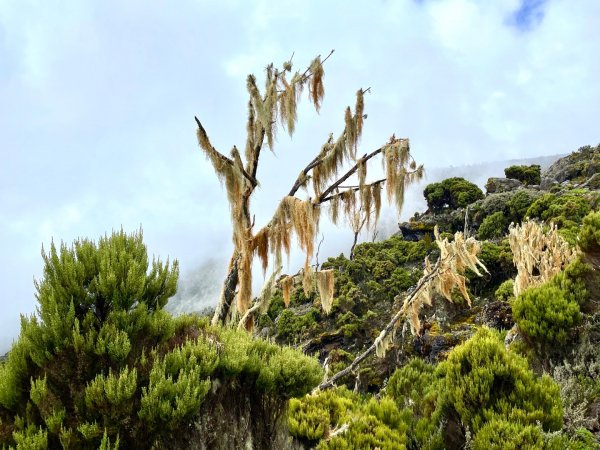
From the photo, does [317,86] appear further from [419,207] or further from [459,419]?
[419,207]

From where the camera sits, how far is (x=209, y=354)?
416cm

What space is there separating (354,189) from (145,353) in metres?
5.95

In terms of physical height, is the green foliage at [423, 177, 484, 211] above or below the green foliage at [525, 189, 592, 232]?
above

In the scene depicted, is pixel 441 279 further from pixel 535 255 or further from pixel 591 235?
pixel 535 255

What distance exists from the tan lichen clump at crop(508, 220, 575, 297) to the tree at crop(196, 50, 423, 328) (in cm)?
447

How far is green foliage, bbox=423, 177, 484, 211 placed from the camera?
3800 cm

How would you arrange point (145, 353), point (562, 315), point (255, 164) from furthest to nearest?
point (255, 164) < point (562, 315) < point (145, 353)

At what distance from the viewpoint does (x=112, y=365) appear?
12.7 feet

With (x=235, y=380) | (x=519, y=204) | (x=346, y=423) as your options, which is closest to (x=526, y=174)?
(x=519, y=204)

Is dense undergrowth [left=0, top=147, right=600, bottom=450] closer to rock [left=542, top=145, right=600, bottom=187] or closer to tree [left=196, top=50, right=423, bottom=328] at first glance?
tree [left=196, top=50, right=423, bottom=328]

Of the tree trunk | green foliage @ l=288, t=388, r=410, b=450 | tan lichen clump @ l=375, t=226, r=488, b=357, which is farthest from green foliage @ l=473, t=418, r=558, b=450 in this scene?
the tree trunk

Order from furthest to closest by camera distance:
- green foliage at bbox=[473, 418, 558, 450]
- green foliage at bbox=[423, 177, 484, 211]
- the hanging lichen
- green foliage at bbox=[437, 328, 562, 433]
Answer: green foliage at bbox=[423, 177, 484, 211] → the hanging lichen → green foliage at bbox=[437, 328, 562, 433] → green foliage at bbox=[473, 418, 558, 450]

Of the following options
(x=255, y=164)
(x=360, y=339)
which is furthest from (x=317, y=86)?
(x=360, y=339)

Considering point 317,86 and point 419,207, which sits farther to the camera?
point 419,207
